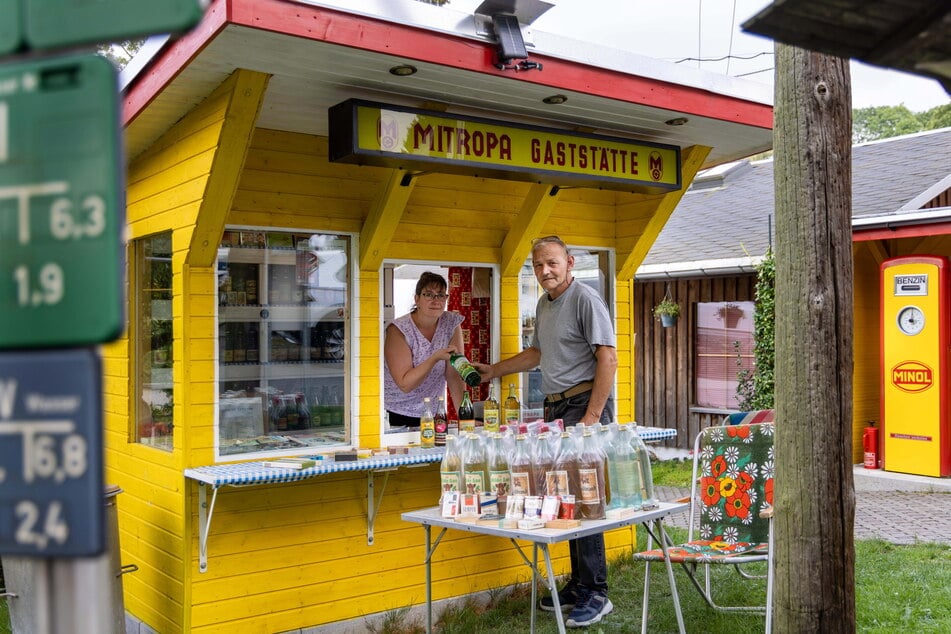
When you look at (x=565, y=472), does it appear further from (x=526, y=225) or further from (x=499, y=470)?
(x=526, y=225)

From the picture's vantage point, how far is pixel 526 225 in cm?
629

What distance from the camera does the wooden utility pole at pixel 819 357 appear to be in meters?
3.43

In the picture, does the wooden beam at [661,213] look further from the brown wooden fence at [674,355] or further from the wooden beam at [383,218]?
the brown wooden fence at [674,355]

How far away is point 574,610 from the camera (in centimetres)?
564

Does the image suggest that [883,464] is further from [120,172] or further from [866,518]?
[120,172]

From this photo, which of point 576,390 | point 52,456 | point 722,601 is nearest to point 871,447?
point 722,601

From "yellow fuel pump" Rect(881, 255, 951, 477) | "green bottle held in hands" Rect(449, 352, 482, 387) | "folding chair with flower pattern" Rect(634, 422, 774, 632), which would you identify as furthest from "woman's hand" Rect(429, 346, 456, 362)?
"yellow fuel pump" Rect(881, 255, 951, 477)

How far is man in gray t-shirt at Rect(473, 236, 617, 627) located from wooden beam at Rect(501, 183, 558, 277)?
1.91ft

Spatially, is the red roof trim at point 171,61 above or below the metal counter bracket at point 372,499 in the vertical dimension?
above

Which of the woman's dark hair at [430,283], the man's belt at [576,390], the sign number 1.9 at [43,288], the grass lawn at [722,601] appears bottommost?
the grass lawn at [722,601]

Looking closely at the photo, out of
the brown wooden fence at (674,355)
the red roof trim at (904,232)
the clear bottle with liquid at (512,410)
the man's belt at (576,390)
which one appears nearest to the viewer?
the man's belt at (576,390)

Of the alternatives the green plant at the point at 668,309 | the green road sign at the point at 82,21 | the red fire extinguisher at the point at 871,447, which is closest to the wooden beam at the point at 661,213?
the green road sign at the point at 82,21

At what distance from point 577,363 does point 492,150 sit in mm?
1440

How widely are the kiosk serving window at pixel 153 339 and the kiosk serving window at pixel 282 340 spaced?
1.22 ft
